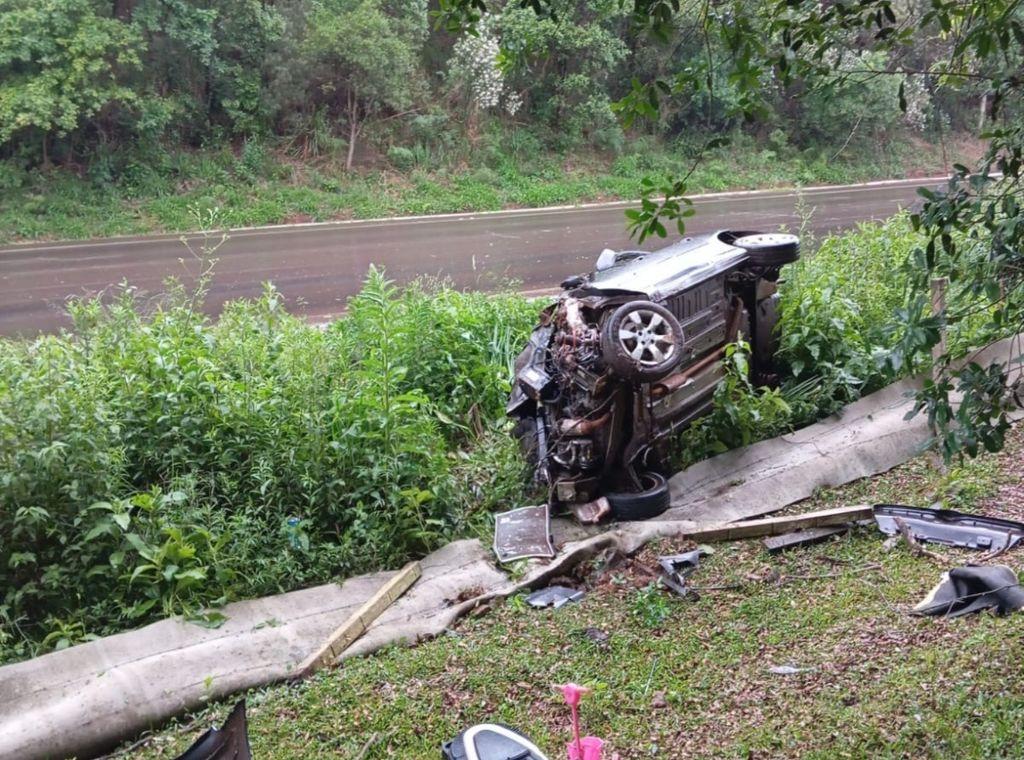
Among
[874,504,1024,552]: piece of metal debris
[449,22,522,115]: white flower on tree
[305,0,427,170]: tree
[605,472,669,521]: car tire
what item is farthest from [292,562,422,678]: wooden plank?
[449,22,522,115]: white flower on tree

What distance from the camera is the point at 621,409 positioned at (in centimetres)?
599

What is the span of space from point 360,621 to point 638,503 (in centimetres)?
206

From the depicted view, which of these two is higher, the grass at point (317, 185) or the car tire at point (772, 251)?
the grass at point (317, 185)

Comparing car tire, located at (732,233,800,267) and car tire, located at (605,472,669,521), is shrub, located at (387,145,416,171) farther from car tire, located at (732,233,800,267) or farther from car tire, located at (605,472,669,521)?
car tire, located at (605,472,669,521)

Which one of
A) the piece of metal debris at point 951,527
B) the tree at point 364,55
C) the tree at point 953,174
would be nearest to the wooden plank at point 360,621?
the tree at point 953,174

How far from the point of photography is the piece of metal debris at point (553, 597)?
518 cm

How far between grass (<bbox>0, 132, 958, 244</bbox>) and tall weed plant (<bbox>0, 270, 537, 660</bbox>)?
1205 centimetres

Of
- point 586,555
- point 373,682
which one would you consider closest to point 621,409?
point 586,555

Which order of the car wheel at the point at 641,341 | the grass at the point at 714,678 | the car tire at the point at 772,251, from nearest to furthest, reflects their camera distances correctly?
1. the grass at the point at 714,678
2. the car wheel at the point at 641,341
3. the car tire at the point at 772,251

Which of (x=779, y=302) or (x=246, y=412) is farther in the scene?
(x=779, y=302)

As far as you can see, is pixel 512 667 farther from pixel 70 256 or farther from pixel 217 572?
pixel 70 256

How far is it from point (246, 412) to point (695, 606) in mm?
3086

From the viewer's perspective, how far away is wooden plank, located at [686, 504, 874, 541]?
573 cm

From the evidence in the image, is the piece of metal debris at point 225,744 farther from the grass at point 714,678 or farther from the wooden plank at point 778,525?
the wooden plank at point 778,525
